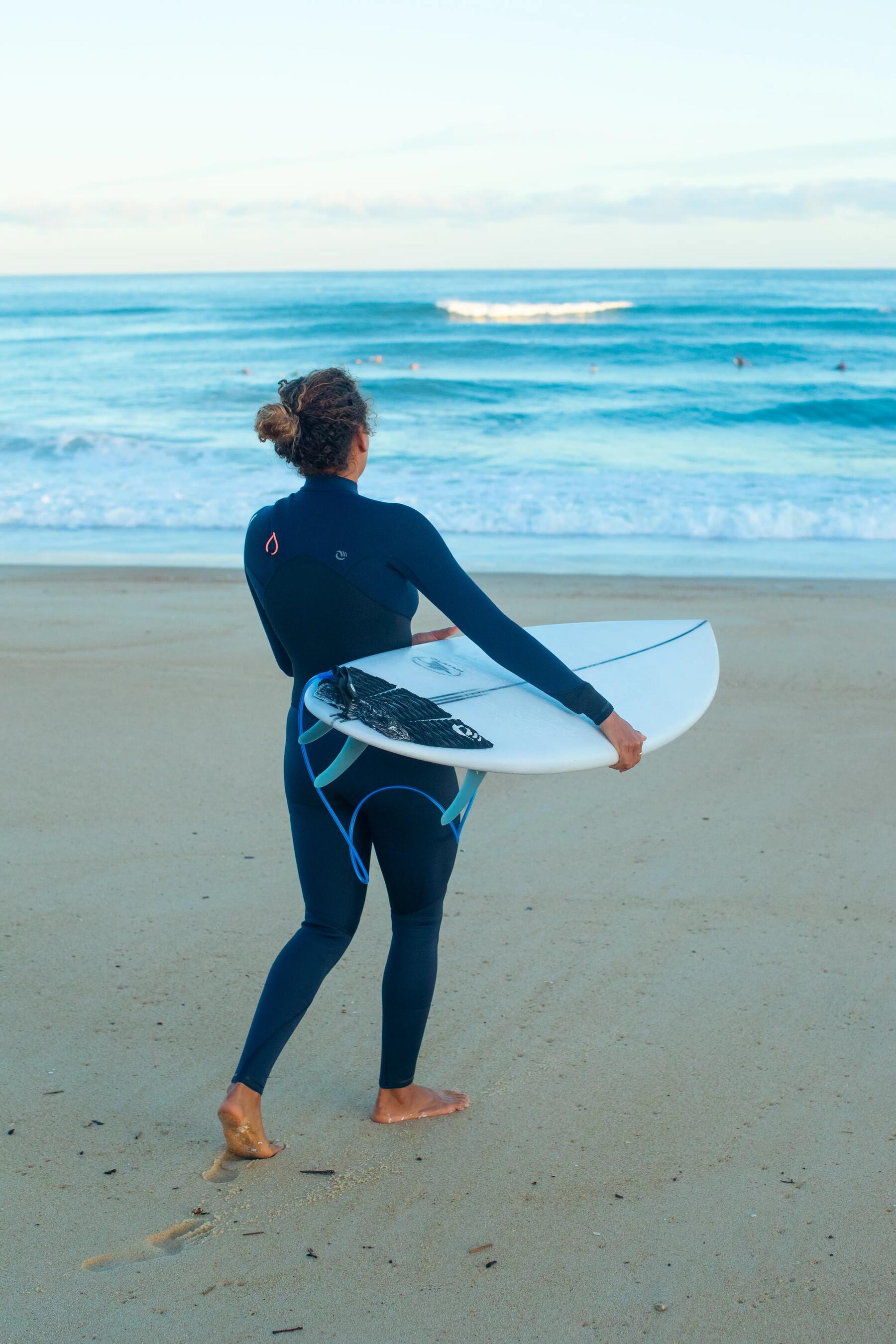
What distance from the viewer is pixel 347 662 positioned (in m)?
2.07

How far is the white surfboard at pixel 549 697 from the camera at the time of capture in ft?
6.46

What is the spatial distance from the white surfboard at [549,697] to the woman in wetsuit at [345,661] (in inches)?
2.8

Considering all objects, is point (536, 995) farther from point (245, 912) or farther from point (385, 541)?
point (385, 541)

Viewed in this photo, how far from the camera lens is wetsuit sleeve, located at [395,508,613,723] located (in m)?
1.98

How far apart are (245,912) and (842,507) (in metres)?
9.17

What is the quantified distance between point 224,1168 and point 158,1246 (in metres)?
0.23

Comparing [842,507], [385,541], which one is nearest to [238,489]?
[842,507]

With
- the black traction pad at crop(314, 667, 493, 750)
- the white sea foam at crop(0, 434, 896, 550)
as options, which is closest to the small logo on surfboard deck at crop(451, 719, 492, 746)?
the black traction pad at crop(314, 667, 493, 750)

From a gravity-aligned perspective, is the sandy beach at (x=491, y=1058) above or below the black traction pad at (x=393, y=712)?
below

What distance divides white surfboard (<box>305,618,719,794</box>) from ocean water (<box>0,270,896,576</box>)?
1.91ft

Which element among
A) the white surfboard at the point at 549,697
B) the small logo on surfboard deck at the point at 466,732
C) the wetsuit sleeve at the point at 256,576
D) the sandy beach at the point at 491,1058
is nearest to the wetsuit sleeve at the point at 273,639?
the wetsuit sleeve at the point at 256,576

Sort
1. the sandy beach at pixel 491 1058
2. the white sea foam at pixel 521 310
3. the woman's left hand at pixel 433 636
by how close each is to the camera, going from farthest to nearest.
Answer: the white sea foam at pixel 521 310 < the woman's left hand at pixel 433 636 < the sandy beach at pixel 491 1058

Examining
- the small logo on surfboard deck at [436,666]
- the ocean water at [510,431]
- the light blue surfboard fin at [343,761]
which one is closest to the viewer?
the light blue surfboard fin at [343,761]

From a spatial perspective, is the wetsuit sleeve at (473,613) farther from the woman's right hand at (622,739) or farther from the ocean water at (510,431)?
the ocean water at (510,431)
